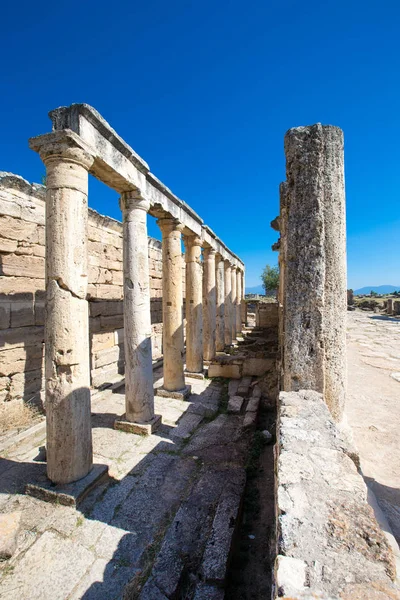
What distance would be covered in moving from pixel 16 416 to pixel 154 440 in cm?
292

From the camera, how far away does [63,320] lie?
406 centimetres

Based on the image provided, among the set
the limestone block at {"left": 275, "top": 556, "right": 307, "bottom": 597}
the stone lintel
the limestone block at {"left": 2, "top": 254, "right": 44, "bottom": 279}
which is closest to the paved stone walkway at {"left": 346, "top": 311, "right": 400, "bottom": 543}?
the limestone block at {"left": 275, "top": 556, "right": 307, "bottom": 597}

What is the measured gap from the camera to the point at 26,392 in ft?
21.7

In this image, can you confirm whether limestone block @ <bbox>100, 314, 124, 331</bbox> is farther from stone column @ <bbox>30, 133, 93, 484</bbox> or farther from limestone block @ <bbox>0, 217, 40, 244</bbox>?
stone column @ <bbox>30, 133, 93, 484</bbox>

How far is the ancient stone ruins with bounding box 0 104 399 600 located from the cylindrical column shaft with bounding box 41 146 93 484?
0.02 meters

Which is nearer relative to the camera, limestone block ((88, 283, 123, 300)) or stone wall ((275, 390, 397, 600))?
stone wall ((275, 390, 397, 600))

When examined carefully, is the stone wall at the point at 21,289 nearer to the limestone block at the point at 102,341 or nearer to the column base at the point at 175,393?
the limestone block at the point at 102,341

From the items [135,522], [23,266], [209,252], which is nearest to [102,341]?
[23,266]

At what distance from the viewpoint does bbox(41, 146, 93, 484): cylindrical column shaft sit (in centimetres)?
404

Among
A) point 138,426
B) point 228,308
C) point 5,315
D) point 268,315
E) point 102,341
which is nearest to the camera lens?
point 138,426

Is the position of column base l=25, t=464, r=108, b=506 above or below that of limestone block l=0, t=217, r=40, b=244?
below

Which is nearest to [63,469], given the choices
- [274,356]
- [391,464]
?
[391,464]

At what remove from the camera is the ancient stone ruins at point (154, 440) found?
218 cm

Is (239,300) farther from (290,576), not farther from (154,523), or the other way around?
(290,576)
